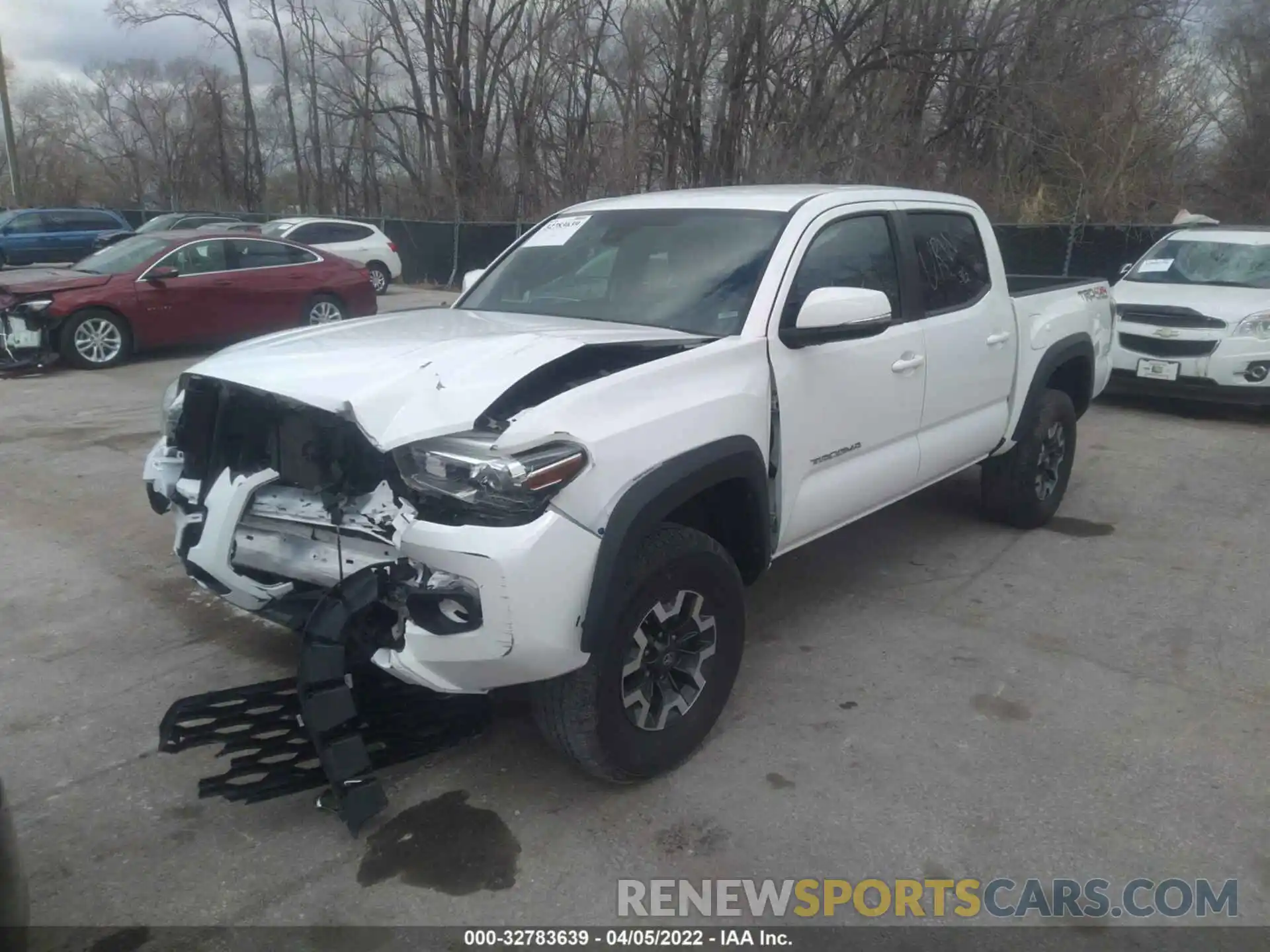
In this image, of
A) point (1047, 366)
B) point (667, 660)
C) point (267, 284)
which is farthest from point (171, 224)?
point (667, 660)

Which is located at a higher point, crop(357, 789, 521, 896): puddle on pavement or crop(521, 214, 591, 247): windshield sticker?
crop(521, 214, 591, 247): windshield sticker

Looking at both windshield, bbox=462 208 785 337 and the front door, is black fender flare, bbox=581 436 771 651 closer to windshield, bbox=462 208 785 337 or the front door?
the front door

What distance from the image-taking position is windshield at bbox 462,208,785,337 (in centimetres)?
402

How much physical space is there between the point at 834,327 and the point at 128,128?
50448mm

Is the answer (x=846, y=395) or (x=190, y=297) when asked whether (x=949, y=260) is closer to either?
(x=846, y=395)

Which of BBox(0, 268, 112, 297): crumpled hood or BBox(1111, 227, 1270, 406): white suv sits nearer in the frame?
BBox(1111, 227, 1270, 406): white suv

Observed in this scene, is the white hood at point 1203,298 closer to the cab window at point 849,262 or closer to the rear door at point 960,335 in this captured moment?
the rear door at point 960,335

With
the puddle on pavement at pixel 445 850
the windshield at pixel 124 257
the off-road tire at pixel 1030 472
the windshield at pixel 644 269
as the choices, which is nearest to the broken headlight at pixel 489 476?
the puddle on pavement at pixel 445 850

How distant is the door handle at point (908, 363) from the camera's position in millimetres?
4398

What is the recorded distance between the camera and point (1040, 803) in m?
3.37

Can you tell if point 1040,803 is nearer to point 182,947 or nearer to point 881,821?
point 881,821

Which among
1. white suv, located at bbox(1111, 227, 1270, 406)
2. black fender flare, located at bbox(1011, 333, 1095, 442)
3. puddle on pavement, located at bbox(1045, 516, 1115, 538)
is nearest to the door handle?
black fender flare, located at bbox(1011, 333, 1095, 442)

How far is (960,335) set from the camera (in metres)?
4.88

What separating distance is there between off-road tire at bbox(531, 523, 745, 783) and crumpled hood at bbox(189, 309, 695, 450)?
698mm
